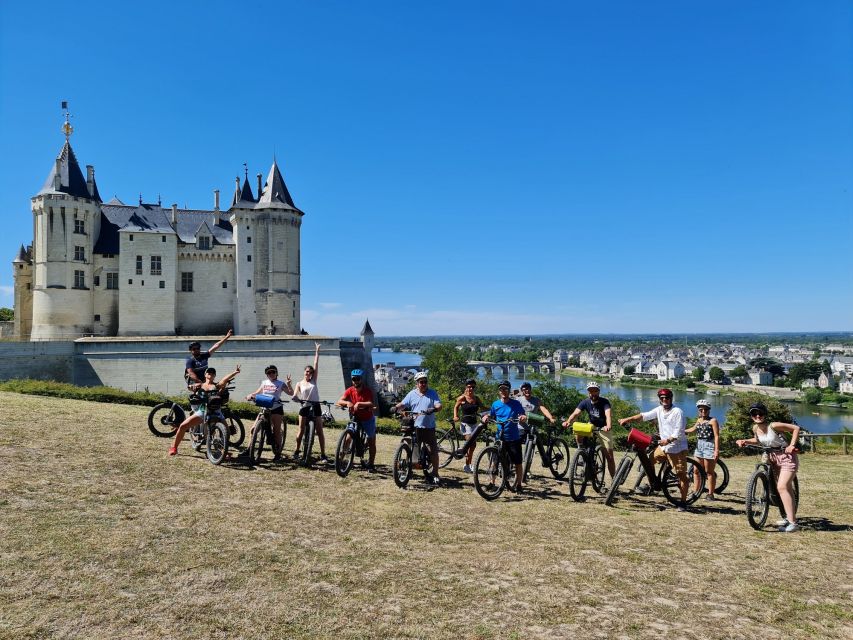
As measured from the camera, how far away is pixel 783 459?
8016mm

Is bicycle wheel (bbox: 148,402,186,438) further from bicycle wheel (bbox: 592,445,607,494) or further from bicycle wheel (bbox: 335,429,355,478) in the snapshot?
bicycle wheel (bbox: 592,445,607,494)

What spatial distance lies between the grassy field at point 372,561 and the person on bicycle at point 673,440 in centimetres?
55

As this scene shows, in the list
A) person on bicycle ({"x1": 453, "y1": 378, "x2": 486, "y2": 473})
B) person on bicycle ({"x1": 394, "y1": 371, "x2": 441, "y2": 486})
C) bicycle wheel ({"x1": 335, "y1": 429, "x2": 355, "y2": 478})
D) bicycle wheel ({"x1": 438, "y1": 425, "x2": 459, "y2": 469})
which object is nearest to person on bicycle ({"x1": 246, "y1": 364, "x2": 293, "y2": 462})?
bicycle wheel ({"x1": 335, "y1": 429, "x2": 355, "y2": 478})

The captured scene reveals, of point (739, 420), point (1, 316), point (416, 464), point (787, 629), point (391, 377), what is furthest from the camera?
point (391, 377)

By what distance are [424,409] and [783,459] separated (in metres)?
5.37

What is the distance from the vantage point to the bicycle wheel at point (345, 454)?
982 centimetres

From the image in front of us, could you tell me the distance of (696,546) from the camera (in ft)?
23.0

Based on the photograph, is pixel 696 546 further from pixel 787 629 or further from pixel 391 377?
pixel 391 377

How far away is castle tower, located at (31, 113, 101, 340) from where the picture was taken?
3700 cm

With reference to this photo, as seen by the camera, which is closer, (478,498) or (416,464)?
(478,498)

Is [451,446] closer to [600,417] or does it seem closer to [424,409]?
[424,409]

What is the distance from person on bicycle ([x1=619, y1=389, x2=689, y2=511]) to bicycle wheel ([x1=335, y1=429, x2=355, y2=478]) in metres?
4.81

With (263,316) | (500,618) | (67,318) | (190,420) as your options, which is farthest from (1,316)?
(500,618)

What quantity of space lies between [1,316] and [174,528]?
60.5 metres
